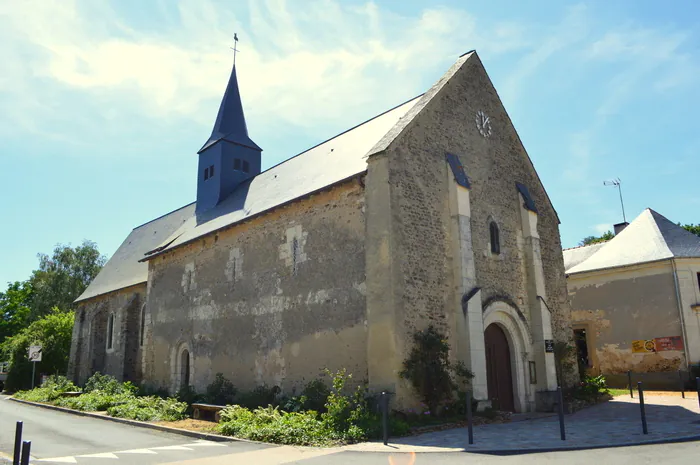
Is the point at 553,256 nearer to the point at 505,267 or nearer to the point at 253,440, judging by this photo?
the point at 505,267

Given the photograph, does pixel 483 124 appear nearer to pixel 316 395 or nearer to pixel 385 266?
pixel 385 266

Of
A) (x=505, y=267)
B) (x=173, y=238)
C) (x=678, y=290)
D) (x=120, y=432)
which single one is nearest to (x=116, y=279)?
(x=173, y=238)

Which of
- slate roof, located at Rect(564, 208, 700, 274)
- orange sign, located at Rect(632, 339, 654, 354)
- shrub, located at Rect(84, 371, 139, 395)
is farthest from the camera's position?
shrub, located at Rect(84, 371, 139, 395)

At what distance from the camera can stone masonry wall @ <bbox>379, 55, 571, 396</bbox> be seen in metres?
12.6

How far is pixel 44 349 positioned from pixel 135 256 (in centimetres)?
845

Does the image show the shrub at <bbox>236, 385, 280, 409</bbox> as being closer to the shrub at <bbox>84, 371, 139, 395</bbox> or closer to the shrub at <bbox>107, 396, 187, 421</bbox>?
the shrub at <bbox>107, 396, 187, 421</bbox>

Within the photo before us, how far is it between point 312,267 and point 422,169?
4.07 metres

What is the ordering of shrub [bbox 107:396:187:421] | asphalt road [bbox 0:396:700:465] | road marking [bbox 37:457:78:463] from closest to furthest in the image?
1. asphalt road [bbox 0:396:700:465]
2. road marking [bbox 37:457:78:463]
3. shrub [bbox 107:396:187:421]

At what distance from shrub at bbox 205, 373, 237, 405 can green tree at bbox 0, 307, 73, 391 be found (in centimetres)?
1907

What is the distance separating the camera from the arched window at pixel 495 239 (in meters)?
15.2

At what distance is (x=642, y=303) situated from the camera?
20.3m

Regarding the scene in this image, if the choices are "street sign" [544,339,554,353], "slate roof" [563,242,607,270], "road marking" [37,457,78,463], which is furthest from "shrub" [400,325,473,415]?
"slate roof" [563,242,607,270]

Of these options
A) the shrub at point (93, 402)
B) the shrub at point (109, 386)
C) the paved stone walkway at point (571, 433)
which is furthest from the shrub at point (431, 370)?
the shrub at point (109, 386)

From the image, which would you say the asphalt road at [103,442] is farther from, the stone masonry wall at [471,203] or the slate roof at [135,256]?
the slate roof at [135,256]
